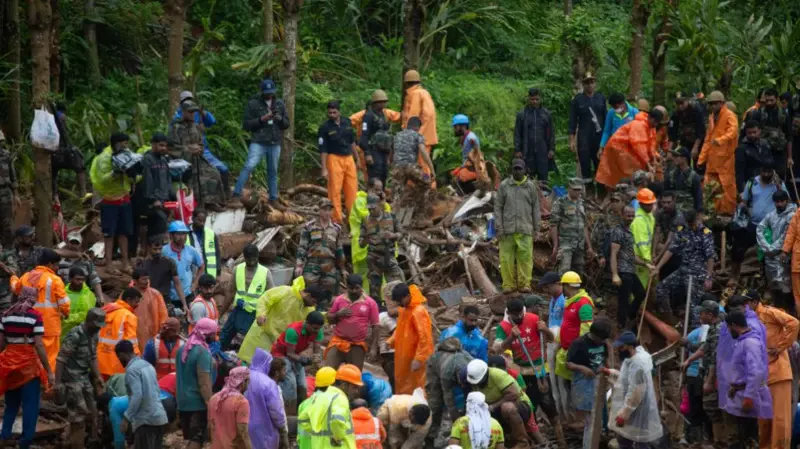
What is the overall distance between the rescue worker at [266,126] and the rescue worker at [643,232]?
16.6 feet

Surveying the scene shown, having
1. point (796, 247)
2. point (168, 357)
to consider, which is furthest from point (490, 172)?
point (168, 357)

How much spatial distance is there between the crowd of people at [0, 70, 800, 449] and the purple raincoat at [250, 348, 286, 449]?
0.07 feet

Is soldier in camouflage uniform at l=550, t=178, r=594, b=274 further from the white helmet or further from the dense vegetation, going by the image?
the dense vegetation

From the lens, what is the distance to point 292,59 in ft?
70.0

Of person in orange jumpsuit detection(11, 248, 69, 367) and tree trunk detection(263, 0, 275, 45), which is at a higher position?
tree trunk detection(263, 0, 275, 45)

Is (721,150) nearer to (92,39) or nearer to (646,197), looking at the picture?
(646,197)

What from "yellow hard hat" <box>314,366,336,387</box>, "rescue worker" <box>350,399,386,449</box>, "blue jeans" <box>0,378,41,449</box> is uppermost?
"yellow hard hat" <box>314,366,336,387</box>

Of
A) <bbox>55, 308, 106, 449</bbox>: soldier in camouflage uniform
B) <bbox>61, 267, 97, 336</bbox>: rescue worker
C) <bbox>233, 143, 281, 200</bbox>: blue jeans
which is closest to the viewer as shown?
<bbox>55, 308, 106, 449</bbox>: soldier in camouflage uniform

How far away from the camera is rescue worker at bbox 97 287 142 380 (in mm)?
15016

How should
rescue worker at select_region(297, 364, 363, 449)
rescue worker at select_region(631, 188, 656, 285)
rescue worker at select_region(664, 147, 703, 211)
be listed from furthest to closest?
1. rescue worker at select_region(664, 147, 703, 211)
2. rescue worker at select_region(631, 188, 656, 285)
3. rescue worker at select_region(297, 364, 363, 449)

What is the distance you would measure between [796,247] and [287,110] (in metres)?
7.65

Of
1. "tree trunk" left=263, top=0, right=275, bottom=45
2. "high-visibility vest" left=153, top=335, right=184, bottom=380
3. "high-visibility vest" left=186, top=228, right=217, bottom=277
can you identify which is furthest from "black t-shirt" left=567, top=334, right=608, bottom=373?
"tree trunk" left=263, top=0, right=275, bottom=45

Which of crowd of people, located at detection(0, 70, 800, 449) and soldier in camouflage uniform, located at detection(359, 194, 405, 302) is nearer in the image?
crowd of people, located at detection(0, 70, 800, 449)

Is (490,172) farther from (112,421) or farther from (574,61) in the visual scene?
(112,421)
